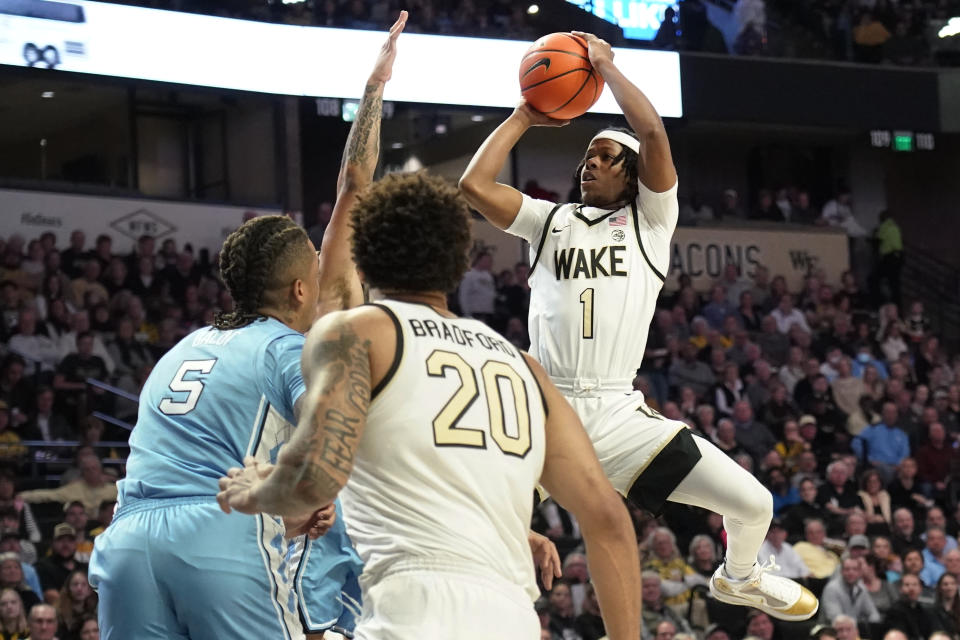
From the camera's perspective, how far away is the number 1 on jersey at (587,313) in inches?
228

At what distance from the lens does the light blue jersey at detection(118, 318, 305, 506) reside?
4.23 metres

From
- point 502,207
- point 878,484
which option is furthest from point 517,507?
point 878,484

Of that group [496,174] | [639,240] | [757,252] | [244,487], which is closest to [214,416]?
[244,487]

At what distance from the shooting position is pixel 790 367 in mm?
17156

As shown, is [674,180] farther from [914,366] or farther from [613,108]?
[914,366]

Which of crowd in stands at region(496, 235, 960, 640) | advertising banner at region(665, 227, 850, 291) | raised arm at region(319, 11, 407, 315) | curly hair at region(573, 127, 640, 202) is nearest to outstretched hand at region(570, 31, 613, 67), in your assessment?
curly hair at region(573, 127, 640, 202)

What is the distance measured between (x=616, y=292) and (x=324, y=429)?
2715mm

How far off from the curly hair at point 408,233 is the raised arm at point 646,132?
2252 millimetres

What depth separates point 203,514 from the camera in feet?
13.6

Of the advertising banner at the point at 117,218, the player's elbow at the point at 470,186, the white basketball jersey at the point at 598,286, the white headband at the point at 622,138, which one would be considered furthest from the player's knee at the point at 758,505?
the advertising banner at the point at 117,218

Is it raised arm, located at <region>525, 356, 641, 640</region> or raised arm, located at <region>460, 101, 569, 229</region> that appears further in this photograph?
raised arm, located at <region>460, 101, 569, 229</region>

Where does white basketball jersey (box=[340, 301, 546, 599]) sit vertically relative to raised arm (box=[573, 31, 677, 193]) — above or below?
below

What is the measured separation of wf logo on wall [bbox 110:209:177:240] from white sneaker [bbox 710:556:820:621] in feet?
40.2

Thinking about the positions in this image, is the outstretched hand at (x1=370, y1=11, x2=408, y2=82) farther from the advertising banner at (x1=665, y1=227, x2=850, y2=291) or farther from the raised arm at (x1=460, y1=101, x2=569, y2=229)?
the advertising banner at (x1=665, y1=227, x2=850, y2=291)
